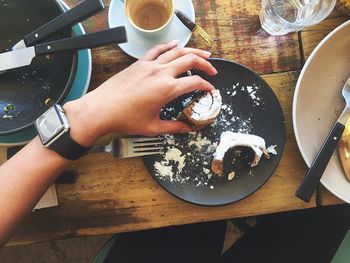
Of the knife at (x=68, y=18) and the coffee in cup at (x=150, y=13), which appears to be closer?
the knife at (x=68, y=18)

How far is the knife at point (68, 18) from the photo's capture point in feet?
2.73

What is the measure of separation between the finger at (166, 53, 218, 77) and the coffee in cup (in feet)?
0.43

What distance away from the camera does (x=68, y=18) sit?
843mm

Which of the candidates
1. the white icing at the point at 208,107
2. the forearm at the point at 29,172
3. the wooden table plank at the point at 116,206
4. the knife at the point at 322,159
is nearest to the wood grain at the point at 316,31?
the knife at the point at 322,159

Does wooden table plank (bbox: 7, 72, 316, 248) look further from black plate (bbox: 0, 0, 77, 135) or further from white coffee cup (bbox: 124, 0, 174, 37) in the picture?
white coffee cup (bbox: 124, 0, 174, 37)

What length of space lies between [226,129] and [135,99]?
0.78ft

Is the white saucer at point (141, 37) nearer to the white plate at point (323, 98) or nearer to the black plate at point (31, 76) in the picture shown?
the black plate at point (31, 76)

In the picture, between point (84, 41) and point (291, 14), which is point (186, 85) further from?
point (291, 14)

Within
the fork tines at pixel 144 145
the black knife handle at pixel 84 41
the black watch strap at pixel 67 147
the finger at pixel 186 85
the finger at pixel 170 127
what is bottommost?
the fork tines at pixel 144 145

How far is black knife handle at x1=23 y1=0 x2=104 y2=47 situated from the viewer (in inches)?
32.7

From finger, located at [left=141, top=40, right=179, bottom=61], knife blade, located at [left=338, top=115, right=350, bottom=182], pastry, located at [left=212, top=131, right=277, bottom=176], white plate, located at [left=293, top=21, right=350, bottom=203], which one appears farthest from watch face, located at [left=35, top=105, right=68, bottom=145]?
knife blade, located at [left=338, top=115, right=350, bottom=182]

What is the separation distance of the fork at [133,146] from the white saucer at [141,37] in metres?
0.19

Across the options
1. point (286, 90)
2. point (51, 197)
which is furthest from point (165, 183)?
point (286, 90)

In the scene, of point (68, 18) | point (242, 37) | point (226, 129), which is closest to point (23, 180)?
point (68, 18)
